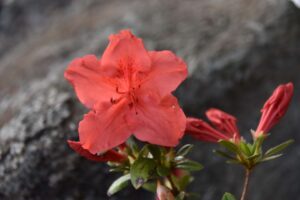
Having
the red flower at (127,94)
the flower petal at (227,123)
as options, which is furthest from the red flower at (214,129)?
the red flower at (127,94)

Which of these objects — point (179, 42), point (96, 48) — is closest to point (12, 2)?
point (96, 48)

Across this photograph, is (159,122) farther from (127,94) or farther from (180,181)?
(180,181)

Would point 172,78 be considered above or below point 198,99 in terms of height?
above

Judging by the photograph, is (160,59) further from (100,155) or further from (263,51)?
(263,51)

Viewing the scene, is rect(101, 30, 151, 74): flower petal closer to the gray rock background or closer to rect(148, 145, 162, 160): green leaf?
rect(148, 145, 162, 160): green leaf

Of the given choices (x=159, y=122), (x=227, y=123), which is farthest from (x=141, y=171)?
(x=227, y=123)

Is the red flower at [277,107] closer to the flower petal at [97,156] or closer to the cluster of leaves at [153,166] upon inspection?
the cluster of leaves at [153,166]

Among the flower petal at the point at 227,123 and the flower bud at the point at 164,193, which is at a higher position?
the flower petal at the point at 227,123
